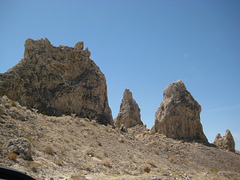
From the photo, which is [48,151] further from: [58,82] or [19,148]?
[58,82]

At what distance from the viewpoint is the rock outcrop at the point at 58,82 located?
21.2 metres

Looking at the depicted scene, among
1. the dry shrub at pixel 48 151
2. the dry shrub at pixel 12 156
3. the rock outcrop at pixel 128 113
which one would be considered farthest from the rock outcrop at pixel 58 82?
the rock outcrop at pixel 128 113

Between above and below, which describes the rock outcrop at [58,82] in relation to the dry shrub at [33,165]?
above

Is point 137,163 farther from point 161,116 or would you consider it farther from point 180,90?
point 180,90

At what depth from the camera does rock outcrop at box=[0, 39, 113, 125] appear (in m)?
21.2

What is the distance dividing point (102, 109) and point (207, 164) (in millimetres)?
14965

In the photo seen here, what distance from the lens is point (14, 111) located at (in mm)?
15867

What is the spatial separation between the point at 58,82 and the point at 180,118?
773 inches

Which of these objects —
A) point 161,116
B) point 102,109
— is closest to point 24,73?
point 102,109

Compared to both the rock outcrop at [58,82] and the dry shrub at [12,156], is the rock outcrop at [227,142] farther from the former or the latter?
the dry shrub at [12,156]

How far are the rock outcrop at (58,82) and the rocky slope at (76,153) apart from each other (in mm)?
2157

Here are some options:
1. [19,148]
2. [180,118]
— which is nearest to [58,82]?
[19,148]

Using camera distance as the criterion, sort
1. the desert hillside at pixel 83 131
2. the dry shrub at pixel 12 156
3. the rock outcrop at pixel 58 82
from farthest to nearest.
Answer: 1. the rock outcrop at pixel 58 82
2. the desert hillside at pixel 83 131
3. the dry shrub at pixel 12 156

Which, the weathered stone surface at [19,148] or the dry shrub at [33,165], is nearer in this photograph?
the dry shrub at [33,165]
